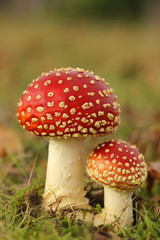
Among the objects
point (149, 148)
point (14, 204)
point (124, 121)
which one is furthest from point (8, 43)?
point (14, 204)

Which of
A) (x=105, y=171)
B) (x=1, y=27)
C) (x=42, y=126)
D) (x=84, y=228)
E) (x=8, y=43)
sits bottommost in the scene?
(x=84, y=228)

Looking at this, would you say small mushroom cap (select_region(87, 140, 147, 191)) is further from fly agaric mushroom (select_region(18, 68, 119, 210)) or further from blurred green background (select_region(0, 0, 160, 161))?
blurred green background (select_region(0, 0, 160, 161))

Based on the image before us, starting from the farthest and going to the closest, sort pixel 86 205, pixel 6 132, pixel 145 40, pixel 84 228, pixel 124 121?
pixel 145 40 < pixel 124 121 < pixel 6 132 < pixel 86 205 < pixel 84 228

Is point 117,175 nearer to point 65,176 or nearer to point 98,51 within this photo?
point 65,176

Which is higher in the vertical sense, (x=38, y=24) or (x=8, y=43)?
(x=38, y=24)

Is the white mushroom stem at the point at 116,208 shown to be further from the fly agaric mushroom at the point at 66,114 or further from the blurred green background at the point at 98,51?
the blurred green background at the point at 98,51

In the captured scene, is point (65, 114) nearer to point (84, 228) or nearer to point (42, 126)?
point (42, 126)

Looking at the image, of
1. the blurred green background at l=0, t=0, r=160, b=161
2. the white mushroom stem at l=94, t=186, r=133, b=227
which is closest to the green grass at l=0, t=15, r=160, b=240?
the blurred green background at l=0, t=0, r=160, b=161
